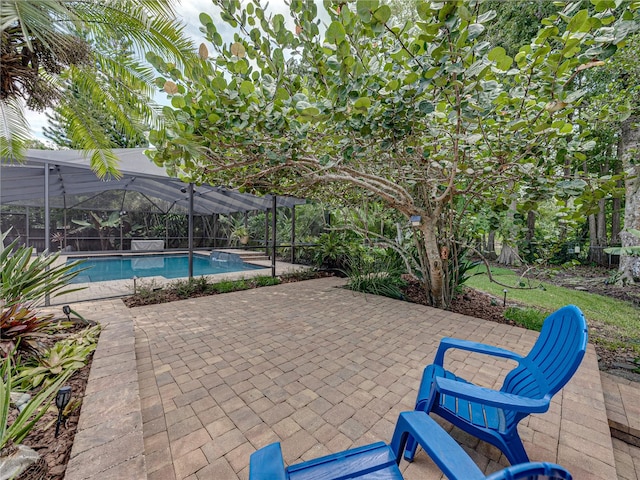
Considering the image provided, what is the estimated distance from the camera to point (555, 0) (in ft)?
7.43

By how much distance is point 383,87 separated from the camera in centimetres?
279

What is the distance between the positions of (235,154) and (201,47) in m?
1.77

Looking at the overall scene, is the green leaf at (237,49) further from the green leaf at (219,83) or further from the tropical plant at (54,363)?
the tropical plant at (54,363)

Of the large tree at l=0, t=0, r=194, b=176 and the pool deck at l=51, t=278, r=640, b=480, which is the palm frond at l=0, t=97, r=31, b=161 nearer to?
the large tree at l=0, t=0, r=194, b=176

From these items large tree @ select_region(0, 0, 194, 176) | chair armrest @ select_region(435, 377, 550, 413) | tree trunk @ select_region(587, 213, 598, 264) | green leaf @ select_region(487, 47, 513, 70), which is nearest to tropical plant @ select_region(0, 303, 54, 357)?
large tree @ select_region(0, 0, 194, 176)

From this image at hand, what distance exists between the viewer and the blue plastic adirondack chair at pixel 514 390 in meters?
1.46

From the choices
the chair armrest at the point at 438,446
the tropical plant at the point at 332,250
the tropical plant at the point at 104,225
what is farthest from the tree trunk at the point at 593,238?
the tropical plant at the point at 104,225

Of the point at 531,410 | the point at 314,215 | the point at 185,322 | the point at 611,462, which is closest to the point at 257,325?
the point at 185,322

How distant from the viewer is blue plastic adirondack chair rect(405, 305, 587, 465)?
1460 millimetres

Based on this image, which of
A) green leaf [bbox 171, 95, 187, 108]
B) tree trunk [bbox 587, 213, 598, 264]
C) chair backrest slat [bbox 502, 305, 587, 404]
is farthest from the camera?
tree trunk [bbox 587, 213, 598, 264]

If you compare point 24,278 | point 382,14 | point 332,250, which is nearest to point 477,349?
point 382,14

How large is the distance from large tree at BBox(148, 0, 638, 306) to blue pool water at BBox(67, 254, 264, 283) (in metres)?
7.54

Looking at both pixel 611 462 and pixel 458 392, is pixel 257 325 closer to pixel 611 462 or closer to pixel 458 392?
pixel 458 392

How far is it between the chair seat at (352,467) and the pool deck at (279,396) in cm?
53
